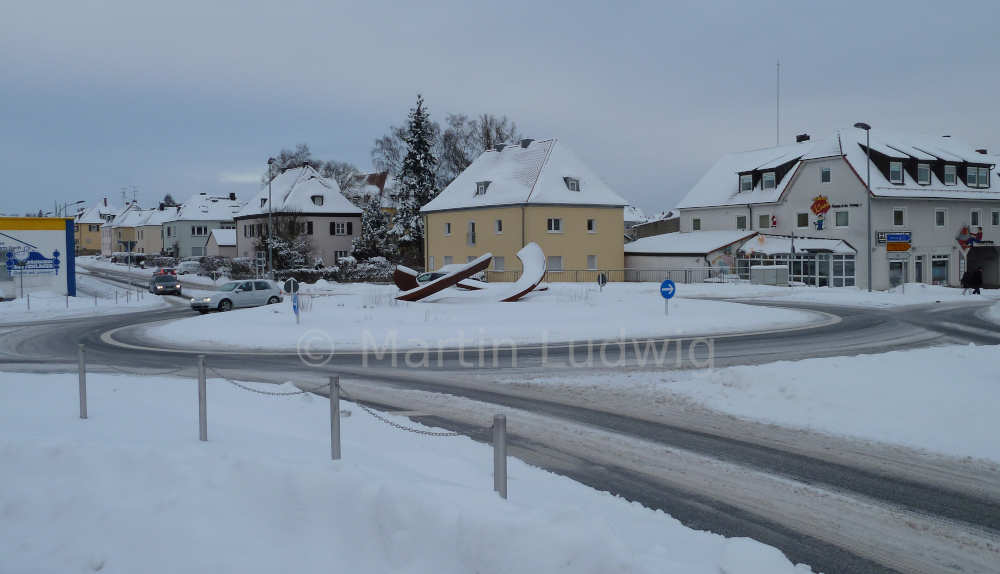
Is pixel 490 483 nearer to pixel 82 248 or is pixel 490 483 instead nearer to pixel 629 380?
pixel 629 380

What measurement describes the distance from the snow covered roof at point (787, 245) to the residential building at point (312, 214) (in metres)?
42.1

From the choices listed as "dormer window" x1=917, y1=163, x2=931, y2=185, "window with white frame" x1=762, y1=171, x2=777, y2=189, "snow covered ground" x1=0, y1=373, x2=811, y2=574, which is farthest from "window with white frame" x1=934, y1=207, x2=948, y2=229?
"snow covered ground" x1=0, y1=373, x2=811, y2=574

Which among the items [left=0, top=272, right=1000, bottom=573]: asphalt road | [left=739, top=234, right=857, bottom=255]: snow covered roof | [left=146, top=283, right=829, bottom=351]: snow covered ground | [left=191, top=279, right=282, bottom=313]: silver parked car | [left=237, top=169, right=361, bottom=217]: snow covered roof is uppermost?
[left=237, top=169, right=361, bottom=217]: snow covered roof

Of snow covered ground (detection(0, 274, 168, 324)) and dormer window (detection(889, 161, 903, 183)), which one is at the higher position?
dormer window (detection(889, 161, 903, 183))

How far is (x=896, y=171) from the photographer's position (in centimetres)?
5147

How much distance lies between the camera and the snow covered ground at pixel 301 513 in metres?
5.44

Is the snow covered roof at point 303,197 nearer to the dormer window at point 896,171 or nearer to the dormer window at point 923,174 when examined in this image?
the dormer window at point 896,171

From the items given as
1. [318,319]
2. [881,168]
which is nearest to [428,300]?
[318,319]

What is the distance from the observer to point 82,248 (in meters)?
153

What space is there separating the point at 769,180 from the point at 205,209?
7733 cm

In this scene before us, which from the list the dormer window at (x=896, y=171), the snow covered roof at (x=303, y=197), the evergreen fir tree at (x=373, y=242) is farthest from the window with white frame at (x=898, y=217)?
the snow covered roof at (x=303, y=197)

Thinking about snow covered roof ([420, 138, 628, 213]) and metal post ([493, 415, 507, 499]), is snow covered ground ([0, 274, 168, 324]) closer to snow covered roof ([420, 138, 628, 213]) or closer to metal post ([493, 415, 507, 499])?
snow covered roof ([420, 138, 628, 213])

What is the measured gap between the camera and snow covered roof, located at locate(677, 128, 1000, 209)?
50938 millimetres

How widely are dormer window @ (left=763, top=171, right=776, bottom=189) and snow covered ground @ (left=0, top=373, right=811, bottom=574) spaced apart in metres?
52.5
